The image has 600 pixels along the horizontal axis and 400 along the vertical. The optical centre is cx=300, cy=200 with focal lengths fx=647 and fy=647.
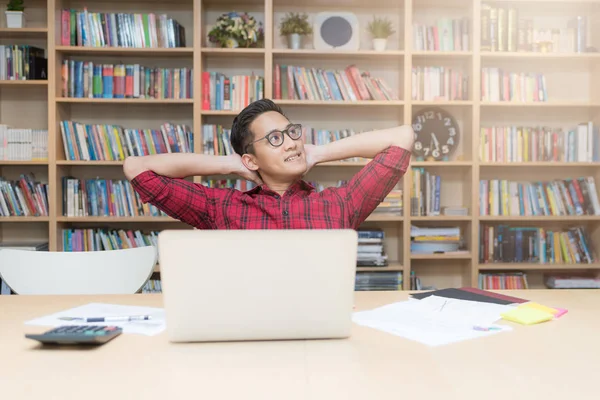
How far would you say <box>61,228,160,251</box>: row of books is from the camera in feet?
12.8

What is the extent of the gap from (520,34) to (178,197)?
2716 mm

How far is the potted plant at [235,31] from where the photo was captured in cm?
380

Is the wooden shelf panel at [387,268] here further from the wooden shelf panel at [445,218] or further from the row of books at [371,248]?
the wooden shelf panel at [445,218]

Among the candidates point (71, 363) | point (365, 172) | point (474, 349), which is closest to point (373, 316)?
point (474, 349)

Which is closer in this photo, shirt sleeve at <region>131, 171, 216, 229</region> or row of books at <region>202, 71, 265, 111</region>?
shirt sleeve at <region>131, 171, 216, 229</region>

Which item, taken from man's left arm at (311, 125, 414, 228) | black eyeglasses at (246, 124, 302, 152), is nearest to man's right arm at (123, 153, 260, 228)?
black eyeglasses at (246, 124, 302, 152)

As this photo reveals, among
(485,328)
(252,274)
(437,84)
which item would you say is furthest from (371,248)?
(252,274)

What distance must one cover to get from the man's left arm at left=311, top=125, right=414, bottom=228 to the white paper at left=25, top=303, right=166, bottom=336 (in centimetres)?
85

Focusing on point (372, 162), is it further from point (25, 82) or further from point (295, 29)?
point (25, 82)

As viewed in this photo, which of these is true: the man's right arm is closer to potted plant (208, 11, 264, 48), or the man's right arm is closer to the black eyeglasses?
the black eyeglasses

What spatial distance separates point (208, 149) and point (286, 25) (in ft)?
2.89

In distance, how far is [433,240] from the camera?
156 inches

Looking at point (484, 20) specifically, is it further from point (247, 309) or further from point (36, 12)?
point (247, 309)

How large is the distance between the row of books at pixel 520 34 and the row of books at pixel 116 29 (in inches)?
73.9
